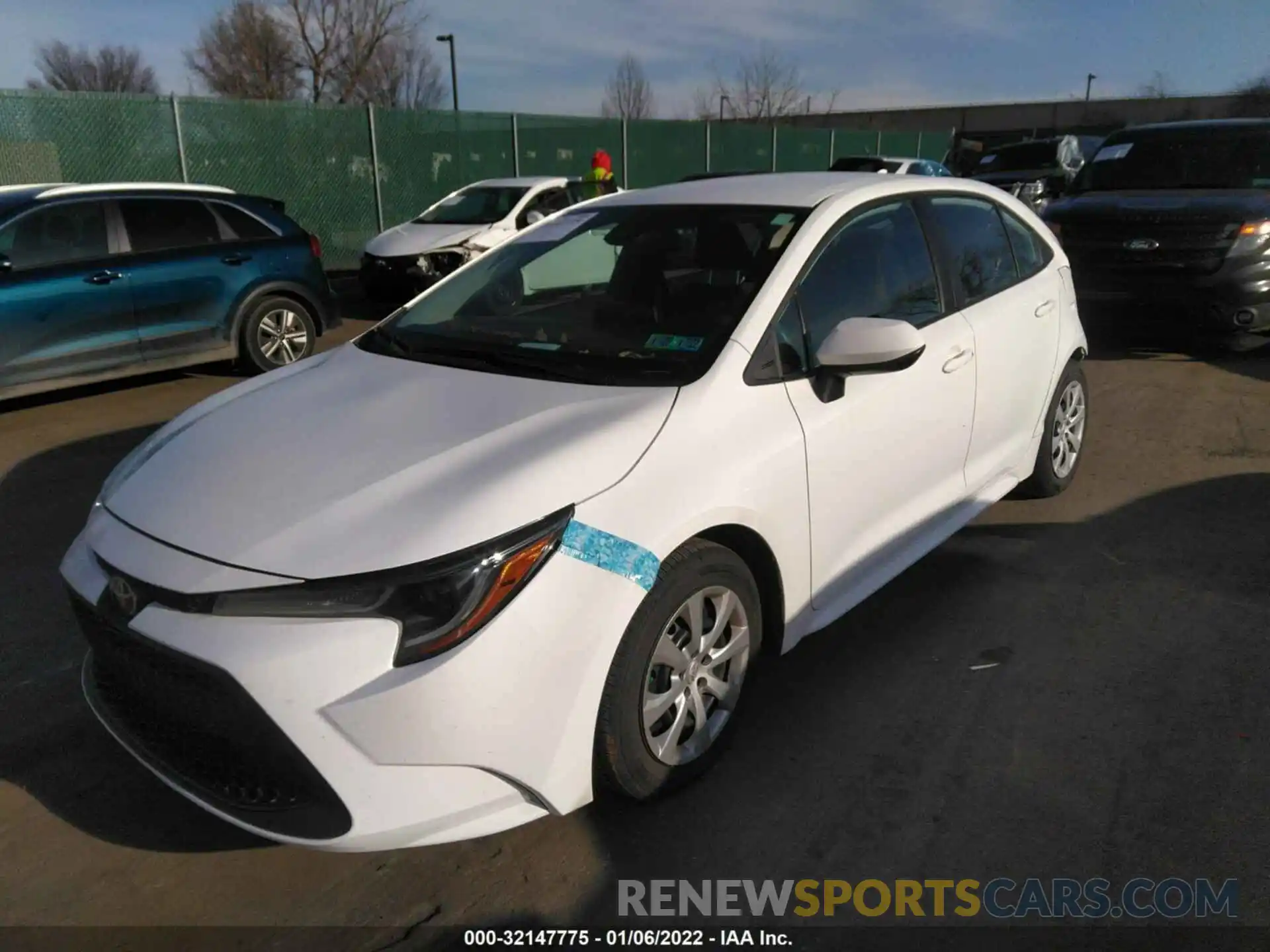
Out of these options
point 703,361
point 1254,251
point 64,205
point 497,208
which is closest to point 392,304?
point 497,208

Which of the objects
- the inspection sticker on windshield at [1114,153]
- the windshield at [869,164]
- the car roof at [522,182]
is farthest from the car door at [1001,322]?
the windshield at [869,164]

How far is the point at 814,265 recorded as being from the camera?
3180mm

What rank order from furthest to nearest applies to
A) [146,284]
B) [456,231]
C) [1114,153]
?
[456,231], [1114,153], [146,284]

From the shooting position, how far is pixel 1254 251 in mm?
7238

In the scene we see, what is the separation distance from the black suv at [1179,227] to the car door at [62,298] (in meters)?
7.56

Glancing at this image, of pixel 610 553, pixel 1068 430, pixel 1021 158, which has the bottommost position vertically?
pixel 1068 430

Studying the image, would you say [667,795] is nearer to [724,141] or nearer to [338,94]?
[724,141]

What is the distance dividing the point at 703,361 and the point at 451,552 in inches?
41.5

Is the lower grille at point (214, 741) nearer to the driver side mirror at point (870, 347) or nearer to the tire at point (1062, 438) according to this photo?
the driver side mirror at point (870, 347)

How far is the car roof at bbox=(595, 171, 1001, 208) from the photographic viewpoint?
3479 millimetres

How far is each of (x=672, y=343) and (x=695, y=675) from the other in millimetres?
Answer: 1016

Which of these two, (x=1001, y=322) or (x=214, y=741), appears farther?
(x=1001, y=322)

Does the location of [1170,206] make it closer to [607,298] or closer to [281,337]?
[607,298]

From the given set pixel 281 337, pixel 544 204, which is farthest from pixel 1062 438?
pixel 544 204
